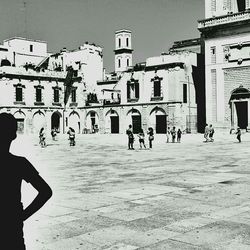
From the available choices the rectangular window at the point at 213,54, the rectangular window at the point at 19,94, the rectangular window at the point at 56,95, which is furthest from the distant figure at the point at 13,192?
the rectangular window at the point at 56,95

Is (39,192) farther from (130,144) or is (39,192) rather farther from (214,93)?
(214,93)

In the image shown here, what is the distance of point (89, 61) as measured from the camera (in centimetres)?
6059

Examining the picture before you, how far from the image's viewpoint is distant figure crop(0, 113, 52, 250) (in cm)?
285

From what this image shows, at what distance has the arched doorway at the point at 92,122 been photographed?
5266 cm

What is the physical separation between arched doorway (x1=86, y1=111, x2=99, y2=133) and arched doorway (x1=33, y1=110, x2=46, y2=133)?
5.77m

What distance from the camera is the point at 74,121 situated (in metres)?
55.6

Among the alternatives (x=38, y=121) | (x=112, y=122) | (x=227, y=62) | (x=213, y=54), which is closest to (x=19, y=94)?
(x=38, y=121)

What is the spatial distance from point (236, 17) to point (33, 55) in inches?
1439

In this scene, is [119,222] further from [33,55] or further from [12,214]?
[33,55]

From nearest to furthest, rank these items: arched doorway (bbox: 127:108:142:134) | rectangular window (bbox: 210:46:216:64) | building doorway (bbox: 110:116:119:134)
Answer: rectangular window (bbox: 210:46:216:64)
arched doorway (bbox: 127:108:142:134)
building doorway (bbox: 110:116:119:134)

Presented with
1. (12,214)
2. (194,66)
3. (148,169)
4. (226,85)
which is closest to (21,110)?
(194,66)

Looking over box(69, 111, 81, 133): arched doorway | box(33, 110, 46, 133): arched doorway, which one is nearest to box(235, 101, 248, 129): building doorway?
box(69, 111, 81, 133): arched doorway

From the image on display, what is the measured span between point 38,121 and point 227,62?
2521 centimetres

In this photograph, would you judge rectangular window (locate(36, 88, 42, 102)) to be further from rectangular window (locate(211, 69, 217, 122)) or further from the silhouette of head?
the silhouette of head
